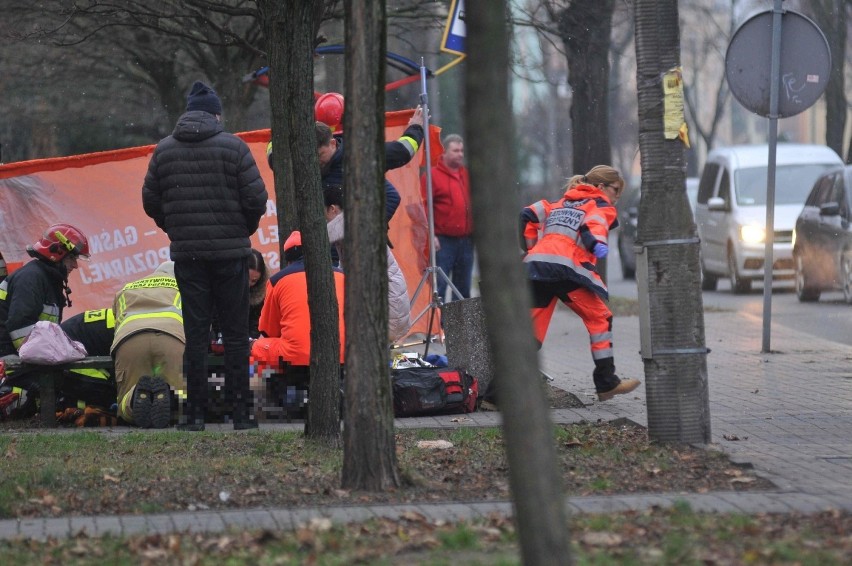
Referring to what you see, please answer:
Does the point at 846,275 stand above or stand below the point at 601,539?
above

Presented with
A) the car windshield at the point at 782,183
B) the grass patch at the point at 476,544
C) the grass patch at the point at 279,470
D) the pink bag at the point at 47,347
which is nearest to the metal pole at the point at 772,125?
the grass patch at the point at 279,470

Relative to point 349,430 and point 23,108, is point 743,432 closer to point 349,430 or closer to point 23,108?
point 349,430

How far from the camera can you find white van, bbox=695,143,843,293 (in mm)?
20562

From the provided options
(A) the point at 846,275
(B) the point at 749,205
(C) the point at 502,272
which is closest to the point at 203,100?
(C) the point at 502,272

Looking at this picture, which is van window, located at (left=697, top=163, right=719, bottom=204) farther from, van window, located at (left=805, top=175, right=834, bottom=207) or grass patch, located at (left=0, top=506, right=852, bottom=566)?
grass patch, located at (left=0, top=506, right=852, bottom=566)

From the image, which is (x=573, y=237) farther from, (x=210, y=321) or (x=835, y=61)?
(x=835, y=61)

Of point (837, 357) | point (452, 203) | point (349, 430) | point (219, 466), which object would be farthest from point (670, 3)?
point (452, 203)

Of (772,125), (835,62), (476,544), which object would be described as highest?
(835,62)

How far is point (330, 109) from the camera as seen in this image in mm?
10492

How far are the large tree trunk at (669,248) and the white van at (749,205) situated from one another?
13.3 m

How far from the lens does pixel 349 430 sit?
6383mm

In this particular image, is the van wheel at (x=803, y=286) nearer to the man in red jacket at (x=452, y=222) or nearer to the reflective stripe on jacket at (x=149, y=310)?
the man in red jacket at (x=452, y=222)

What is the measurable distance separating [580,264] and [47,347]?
355 cm

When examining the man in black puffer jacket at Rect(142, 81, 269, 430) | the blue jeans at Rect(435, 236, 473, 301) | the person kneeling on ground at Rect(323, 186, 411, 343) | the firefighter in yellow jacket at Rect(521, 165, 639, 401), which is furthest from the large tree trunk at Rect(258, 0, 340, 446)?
the blue jeans at Rect(435, 236, 473, 301)
